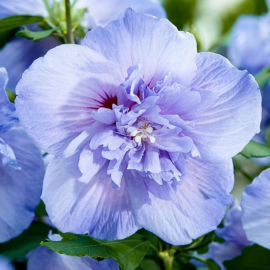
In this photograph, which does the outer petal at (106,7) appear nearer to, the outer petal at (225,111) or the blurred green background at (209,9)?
the outer petal at (225,111)

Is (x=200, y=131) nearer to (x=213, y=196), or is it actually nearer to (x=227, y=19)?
(x=213, y=196)

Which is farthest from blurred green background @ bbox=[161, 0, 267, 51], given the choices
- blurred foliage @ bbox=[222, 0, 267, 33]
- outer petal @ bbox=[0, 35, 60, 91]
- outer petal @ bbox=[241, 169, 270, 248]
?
outer petal @ bbox=[241, 169, 270, 248]

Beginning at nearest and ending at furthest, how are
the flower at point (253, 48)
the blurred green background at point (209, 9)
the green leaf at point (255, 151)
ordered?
1. the green leaf at point (255, 151)
2. the flower at point (253, 48)
3. the blurred green background at point (209, 9)

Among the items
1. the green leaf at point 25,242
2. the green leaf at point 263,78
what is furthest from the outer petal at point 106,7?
the green leaf at point 25,242

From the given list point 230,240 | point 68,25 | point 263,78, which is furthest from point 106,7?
point 230,240

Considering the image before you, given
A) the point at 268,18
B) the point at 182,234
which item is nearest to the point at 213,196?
the point at 182,234

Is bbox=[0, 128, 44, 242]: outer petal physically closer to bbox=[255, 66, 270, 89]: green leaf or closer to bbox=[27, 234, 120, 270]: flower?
bbox=[27, 234, 120, 270]: flower
